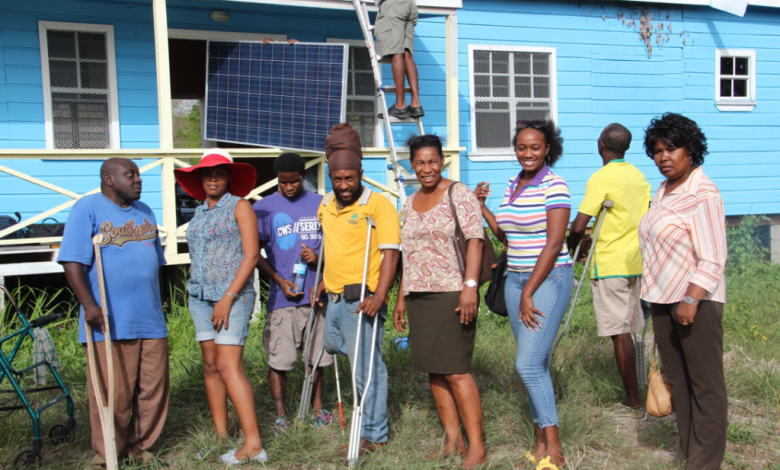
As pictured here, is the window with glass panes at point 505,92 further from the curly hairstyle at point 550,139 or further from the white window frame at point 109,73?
the curly hairstyle at point 550,139

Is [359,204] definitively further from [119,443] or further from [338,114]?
[338,114]

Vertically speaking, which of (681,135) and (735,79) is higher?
(735,79)

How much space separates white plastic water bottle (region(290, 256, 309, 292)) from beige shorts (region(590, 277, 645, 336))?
1.98 meters

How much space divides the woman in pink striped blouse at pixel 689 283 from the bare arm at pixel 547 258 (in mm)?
467

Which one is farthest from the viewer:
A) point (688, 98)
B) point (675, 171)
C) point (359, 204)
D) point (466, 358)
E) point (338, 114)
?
point (688, 98)

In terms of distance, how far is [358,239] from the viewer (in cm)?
384

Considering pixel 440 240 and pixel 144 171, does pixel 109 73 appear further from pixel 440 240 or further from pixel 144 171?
pixel 440 240

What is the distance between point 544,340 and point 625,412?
154cm

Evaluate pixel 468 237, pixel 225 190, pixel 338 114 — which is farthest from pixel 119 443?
pixel 338 114

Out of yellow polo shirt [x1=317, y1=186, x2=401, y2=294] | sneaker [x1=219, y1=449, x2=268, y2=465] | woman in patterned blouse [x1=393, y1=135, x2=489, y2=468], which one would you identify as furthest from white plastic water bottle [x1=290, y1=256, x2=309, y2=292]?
sneaker [x1=219, y1=449, x2=268, y2=465]

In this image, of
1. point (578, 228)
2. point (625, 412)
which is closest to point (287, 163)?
point (578, 228)

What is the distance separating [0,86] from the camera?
750 cm

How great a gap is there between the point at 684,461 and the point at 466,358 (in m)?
1.22

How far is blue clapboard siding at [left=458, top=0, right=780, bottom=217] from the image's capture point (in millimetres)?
9367
